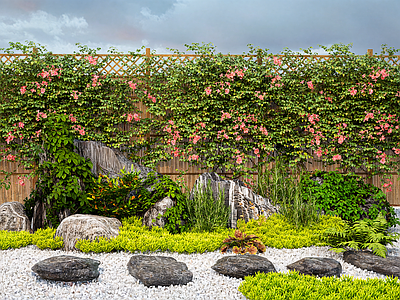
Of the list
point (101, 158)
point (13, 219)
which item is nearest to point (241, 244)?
point (101, 158)

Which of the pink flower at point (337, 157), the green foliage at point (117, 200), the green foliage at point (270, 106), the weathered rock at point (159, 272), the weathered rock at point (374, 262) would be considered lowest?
the weathered rock at point (374, 262)

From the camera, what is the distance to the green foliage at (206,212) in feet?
15.1

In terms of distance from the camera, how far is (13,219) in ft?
15.4

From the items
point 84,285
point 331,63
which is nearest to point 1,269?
point 84,285

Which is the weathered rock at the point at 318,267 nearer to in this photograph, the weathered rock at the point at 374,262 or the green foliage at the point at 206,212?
the weathered rock at the point at 374,262

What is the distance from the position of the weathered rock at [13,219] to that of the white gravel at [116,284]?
1.13 m

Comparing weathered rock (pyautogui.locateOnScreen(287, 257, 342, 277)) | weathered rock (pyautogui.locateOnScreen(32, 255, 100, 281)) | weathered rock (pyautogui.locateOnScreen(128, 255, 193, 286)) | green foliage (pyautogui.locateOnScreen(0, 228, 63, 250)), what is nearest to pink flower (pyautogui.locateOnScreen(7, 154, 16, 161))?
green foliage (pyautogui.locateOnScreen(0, 228, 63, 250))

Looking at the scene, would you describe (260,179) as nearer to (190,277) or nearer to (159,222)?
(159,222)

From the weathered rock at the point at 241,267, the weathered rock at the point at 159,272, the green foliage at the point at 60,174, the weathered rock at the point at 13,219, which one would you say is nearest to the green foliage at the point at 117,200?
the green foliage at the point at 60,174

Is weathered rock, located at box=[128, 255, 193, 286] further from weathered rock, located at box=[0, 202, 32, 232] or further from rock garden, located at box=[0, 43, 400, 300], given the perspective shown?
weathered rock, located at box=[0, 202, 32, 232]

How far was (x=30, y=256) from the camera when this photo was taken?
11.8 ft

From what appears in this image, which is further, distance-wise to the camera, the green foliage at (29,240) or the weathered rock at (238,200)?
the weathered rock at (238,200)

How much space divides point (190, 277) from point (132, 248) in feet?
3.49

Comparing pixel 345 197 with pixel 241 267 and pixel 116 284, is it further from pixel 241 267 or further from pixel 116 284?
pixel 116 284
